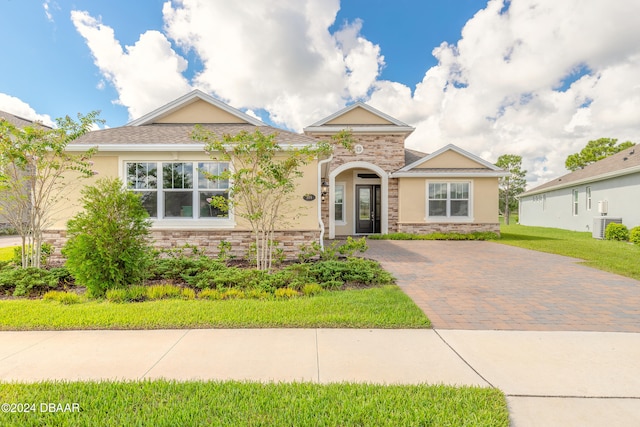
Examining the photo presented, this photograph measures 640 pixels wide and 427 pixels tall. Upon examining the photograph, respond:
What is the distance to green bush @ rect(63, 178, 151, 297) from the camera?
5008 millimetres

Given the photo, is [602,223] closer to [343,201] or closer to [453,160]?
[453,160]

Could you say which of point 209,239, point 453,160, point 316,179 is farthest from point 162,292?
point 453,160

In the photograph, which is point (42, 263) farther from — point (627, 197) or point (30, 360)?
point (627, 197)

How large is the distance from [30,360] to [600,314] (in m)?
7.33

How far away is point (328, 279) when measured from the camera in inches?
233

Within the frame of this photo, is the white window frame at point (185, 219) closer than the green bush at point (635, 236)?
Yes

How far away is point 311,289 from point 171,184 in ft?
18.9

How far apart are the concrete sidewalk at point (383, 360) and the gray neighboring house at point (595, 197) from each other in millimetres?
16108

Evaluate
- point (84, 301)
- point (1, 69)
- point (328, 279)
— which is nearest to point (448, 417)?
point (328, 279)

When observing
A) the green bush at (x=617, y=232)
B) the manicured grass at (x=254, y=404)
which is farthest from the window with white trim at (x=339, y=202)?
the manicured grass at (x=254, y=404)

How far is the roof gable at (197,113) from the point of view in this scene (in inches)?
433

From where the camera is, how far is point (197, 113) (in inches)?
451

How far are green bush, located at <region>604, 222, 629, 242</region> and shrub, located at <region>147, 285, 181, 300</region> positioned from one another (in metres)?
18.8

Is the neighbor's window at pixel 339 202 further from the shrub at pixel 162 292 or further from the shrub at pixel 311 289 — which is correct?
the shrub at pixel 162 292
